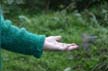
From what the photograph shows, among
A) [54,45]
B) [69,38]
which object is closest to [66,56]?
[69,38]

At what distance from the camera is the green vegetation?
388cm

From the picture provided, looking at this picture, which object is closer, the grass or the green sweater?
the green sweater

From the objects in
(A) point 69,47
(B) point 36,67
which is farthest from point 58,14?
(A) point 69,47

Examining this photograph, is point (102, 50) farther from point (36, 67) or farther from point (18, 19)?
point (18, 19)

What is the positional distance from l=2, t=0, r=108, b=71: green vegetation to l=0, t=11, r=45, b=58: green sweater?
1.64 m

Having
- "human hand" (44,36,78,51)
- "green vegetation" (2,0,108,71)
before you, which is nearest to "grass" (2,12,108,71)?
"green vegetation" (2,0,108,71)

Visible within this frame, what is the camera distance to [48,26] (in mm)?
5203

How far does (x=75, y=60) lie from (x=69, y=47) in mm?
1933

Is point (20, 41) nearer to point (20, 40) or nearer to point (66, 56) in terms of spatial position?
point (20, 40)

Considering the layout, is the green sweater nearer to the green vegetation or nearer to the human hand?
the human hand

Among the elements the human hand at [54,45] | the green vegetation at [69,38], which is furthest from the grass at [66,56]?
the human hand at [54,45]

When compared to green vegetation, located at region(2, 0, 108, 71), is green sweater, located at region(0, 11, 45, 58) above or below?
above

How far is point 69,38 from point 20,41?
2.68 m

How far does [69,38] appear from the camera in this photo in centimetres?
471
